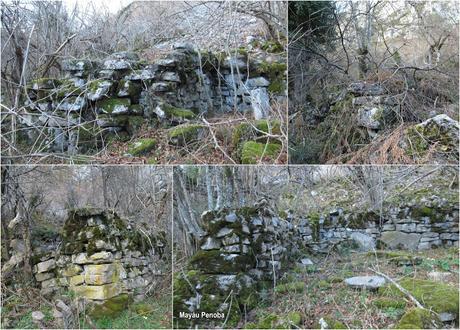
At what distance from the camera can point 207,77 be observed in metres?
5.23

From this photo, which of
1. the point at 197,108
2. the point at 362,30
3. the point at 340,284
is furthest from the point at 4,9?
the point at 340,284

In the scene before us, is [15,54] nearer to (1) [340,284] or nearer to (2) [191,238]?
(2) [191,238]

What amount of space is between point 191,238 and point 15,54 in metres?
3.01

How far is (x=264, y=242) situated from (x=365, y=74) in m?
2.14

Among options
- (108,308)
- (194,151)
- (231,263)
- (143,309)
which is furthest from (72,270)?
(194,151)

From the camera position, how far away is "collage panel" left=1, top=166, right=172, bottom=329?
12.0ft

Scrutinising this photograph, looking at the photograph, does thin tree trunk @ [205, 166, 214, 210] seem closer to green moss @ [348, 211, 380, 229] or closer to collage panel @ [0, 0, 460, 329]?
collage panel @ [0, 0, 460, 329]

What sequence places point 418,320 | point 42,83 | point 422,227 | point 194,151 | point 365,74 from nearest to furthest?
point 418,320
point 422,227
point 194,151
point 365,74
point 42,83

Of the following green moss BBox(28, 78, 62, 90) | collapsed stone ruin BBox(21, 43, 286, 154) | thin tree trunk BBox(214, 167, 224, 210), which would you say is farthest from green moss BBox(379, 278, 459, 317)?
green moss BBox(28, 78, 62, 90)

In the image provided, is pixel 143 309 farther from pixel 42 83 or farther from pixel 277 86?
pixel 277 86

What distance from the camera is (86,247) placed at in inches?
150

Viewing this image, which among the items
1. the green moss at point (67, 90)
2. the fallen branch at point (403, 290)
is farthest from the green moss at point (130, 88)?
the fallen branch at point (403, 290)

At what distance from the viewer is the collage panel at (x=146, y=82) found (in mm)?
4086

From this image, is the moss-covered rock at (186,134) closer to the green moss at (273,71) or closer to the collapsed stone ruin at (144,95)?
the collapsed stone ruin at (144,95)
